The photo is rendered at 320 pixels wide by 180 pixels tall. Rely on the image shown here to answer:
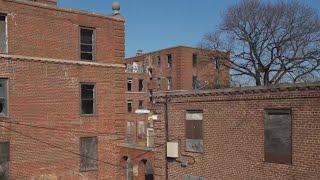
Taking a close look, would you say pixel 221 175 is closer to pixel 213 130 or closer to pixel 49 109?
pixel 213 130

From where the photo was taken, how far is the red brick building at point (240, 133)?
16281 millimetres

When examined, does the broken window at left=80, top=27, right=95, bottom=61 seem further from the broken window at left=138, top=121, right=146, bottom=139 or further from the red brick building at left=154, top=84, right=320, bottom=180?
the broken window at left=138, top=121, right=146, bottom=139

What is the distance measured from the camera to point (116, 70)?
→ 28859 millimetres

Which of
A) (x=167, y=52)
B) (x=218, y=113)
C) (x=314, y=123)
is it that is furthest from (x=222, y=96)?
(x=167, y=52)

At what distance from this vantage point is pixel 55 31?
2602 cm

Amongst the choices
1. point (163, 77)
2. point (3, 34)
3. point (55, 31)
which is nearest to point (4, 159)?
point (3, 34)

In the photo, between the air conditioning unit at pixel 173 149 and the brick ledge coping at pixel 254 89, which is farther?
the air conditioning unit at pixel 173 149

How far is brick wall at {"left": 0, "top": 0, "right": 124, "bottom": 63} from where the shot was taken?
80.1ft

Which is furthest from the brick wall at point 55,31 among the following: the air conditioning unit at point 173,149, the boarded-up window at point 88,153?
the air conditioning unit at point 173,149

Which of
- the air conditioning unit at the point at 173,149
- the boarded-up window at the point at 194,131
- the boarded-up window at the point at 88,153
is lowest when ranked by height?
the boarded-up window at the point at 88,153

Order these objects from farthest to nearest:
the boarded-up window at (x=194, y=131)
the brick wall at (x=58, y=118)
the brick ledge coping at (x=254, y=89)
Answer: the brick wall at (x=58, y=118), the boarded-up window at (x=194, y=131), the brick ledge coping at (x=254, y=89)

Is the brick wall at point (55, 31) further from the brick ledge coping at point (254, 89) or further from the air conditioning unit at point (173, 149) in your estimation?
the air conditioning unit at point (173, 149)

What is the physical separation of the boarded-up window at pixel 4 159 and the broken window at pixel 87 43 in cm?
676

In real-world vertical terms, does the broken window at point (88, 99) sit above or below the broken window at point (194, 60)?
below
